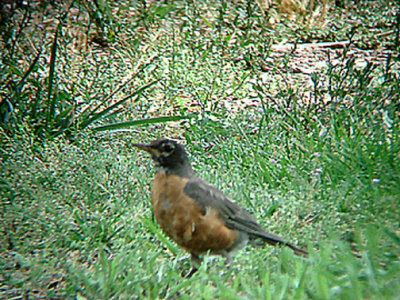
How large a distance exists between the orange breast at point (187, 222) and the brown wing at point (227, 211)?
0.03 metres

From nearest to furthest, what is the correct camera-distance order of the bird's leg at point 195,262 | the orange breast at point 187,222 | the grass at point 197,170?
1. the grass at point 197,170
2. the orange breast at point 187,222
3. the bird's leg at point 195,262

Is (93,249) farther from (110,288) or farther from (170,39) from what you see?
(170,39)

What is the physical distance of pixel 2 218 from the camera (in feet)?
9.91

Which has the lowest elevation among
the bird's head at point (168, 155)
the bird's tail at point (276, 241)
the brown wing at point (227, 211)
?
the bird's tail at point (276, 241)

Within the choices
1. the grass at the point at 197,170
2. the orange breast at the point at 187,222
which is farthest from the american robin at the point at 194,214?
the grass at the point at 197,170

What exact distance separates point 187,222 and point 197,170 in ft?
4.57

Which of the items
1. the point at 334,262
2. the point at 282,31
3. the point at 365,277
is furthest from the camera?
the point at 282,31

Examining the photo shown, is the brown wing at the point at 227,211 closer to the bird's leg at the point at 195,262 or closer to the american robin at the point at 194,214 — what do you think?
the american robin at the point at 194,214

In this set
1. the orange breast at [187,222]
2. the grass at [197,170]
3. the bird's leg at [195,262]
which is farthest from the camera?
the bird's leg at [195,262]

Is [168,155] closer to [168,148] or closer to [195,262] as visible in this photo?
[168,148]

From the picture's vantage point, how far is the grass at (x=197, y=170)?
7.60 feet

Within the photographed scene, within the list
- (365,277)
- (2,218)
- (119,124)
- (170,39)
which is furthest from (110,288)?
(170,39)

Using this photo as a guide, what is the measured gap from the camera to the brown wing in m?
2.58

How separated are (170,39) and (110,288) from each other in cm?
318
